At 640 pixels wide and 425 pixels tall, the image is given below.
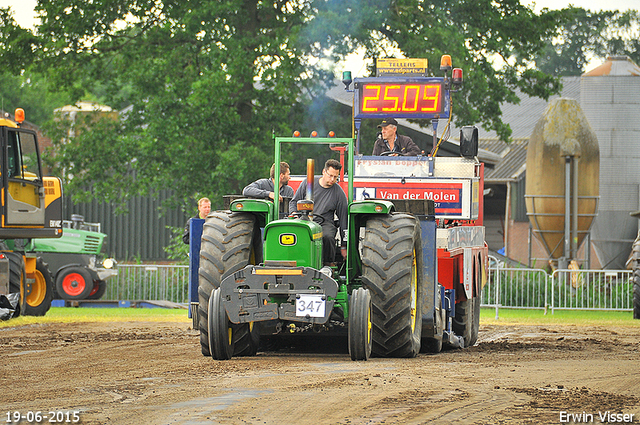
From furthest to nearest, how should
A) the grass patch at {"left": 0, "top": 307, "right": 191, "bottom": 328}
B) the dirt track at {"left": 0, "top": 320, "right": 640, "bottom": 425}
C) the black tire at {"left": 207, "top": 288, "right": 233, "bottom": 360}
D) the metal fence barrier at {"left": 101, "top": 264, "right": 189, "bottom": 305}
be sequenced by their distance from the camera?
the metal fence barrier at {"left": 101, "top": 264, "right": 189, "bottom": 305}, the grass patch at {"left": 0, "top": 307, "right": 191, "bottom": 328}, the black tire at {"left": 207, "top": 288, "right": 233, "bottom": 360}, the dirt track at {"left": 0, "top": 320, "right": 640, "bottom": 425}

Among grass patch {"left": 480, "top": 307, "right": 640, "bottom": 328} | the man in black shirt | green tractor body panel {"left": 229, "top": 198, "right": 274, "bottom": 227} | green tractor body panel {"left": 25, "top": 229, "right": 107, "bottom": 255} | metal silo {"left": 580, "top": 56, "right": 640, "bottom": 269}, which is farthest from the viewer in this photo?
metal silo {"left": 580, "top": 56, "right": 640, "bottom": 269}

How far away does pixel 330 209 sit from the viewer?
9828 mm

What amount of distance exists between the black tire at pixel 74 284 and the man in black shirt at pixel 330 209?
13.5 metres

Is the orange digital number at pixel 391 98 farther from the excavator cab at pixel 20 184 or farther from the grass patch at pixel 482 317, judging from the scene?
the excavator cab at pixel 20 184

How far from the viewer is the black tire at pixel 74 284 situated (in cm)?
2227

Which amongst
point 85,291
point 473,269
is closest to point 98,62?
point 85,291

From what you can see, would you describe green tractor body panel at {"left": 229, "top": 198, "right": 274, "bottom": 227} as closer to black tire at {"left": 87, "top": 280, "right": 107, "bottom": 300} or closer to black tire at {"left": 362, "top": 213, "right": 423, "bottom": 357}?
black tire at {"left": 362, "top": 213, "right": 423, "bottom": 357}

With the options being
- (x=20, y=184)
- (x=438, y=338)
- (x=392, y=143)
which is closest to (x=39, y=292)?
(x=20, y=184)

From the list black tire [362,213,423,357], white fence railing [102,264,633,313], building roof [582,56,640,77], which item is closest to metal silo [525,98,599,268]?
white fence railing [102,264,633,313]

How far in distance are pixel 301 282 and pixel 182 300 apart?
1477cm

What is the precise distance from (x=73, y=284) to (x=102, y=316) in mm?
3919

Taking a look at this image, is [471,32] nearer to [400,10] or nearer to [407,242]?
[400,10]

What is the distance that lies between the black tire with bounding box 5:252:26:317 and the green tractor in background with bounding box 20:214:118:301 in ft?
19.0

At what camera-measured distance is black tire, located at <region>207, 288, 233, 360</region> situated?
9.21m
